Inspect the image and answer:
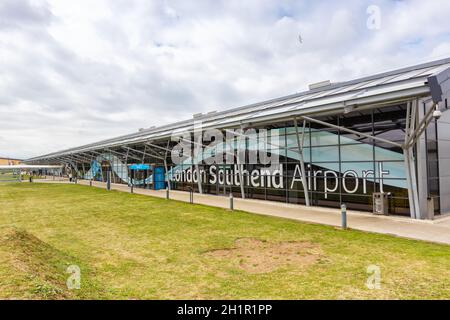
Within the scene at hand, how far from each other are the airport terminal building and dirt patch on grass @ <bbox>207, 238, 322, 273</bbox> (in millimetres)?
6753

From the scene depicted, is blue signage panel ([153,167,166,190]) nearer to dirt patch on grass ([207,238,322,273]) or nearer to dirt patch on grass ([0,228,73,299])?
dirt patch on grass ([0,228,73,299])

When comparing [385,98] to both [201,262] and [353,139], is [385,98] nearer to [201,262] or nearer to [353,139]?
[353,139]

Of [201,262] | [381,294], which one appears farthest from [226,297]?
[381,294]

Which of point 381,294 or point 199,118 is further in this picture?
point 199,118

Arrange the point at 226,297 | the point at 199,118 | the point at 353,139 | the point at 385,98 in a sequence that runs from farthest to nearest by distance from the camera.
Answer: the point at 199,118
the point at 353,139
the point at 385,98
the point at 226,297

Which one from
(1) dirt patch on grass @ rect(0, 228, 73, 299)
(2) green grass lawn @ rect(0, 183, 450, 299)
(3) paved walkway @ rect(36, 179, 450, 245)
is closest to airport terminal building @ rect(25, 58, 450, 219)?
(3) paved walkway @ rect(36, 179, 450, 245)

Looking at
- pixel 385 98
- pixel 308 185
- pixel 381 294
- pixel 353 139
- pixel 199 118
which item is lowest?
pixel 381 294

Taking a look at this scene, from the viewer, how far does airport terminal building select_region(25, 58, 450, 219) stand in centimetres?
1243

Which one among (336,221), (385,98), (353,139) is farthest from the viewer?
(353,139)

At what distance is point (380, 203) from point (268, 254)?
8.77 metres

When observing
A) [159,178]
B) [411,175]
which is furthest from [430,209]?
[159,178]

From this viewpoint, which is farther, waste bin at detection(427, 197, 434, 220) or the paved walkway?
waste bin at detection(427, 197, 434, 220)

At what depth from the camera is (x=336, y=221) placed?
39.9 feet
